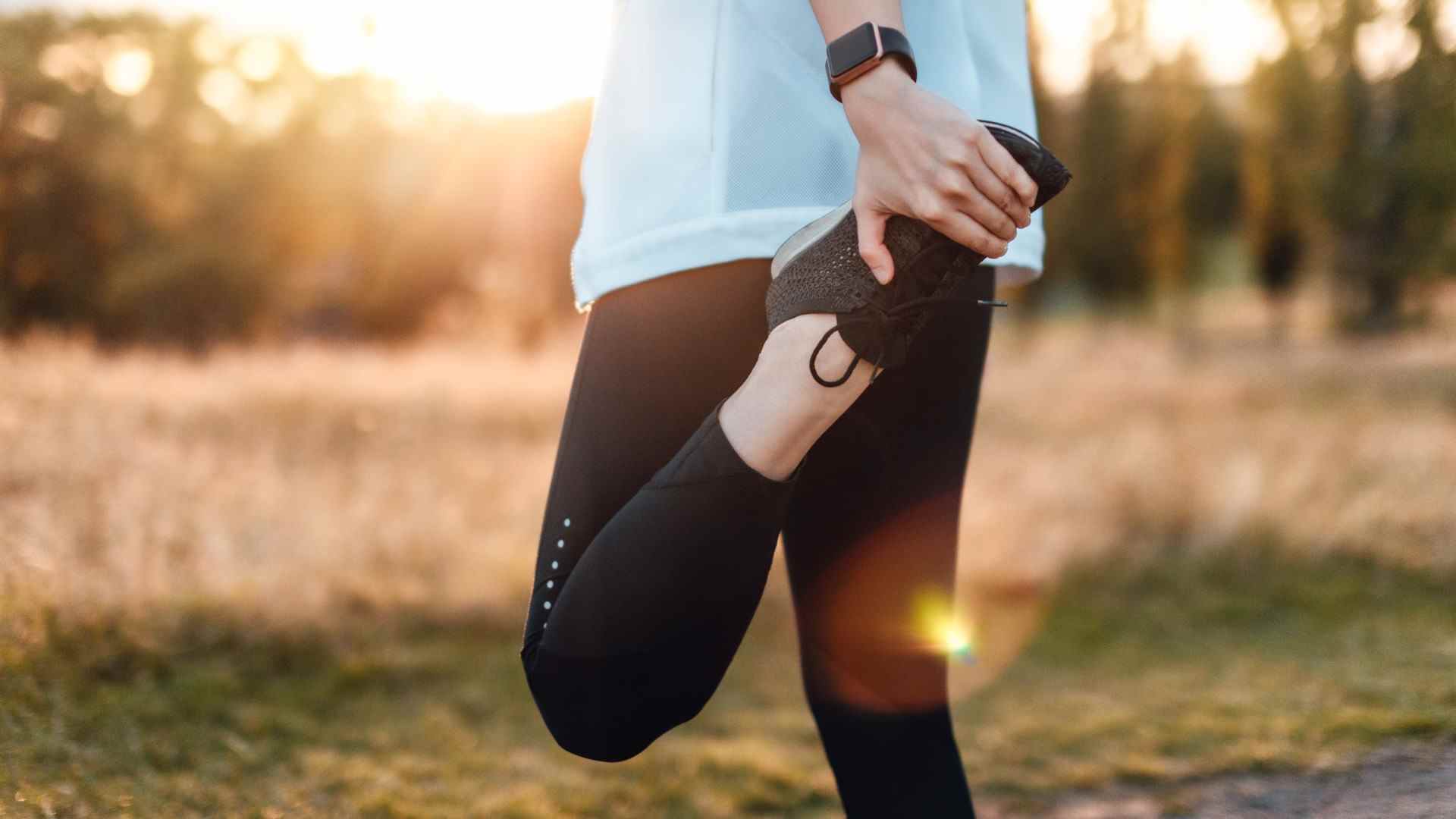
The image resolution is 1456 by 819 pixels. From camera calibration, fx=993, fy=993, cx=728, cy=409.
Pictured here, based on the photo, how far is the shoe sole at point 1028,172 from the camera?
100 centimetres

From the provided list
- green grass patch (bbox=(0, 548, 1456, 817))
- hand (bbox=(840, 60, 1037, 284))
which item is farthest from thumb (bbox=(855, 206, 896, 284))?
green grass patch (bbox=(0, 548, 1456, 817))

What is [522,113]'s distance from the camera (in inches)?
570

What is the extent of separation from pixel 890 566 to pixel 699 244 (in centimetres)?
50

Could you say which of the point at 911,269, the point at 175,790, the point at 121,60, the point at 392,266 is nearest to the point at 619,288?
the point at 911,269

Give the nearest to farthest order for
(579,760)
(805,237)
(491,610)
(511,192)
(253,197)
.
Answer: (805,237)
(579,760)
(491,610)
(253,197)
(511,192)

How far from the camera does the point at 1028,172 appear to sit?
100 centimetres

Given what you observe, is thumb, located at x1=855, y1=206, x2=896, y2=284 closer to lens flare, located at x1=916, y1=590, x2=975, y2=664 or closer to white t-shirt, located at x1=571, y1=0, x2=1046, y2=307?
white t-shirt, located at x1=571, y1=0, x2=1046, y2=307

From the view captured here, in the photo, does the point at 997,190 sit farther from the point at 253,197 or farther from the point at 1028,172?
the point at 253,197

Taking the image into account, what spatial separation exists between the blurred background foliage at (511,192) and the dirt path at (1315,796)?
8.04 m

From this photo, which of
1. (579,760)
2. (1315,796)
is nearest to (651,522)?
(1315,796)

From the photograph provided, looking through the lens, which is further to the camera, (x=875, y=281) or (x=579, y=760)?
(x=579, y=760)

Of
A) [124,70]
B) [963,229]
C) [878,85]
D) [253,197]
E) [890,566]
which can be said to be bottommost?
[890,566]

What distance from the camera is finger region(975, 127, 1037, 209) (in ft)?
3.16

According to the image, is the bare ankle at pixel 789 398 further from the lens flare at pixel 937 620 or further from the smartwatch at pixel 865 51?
the lens flare at pixel 937 620
